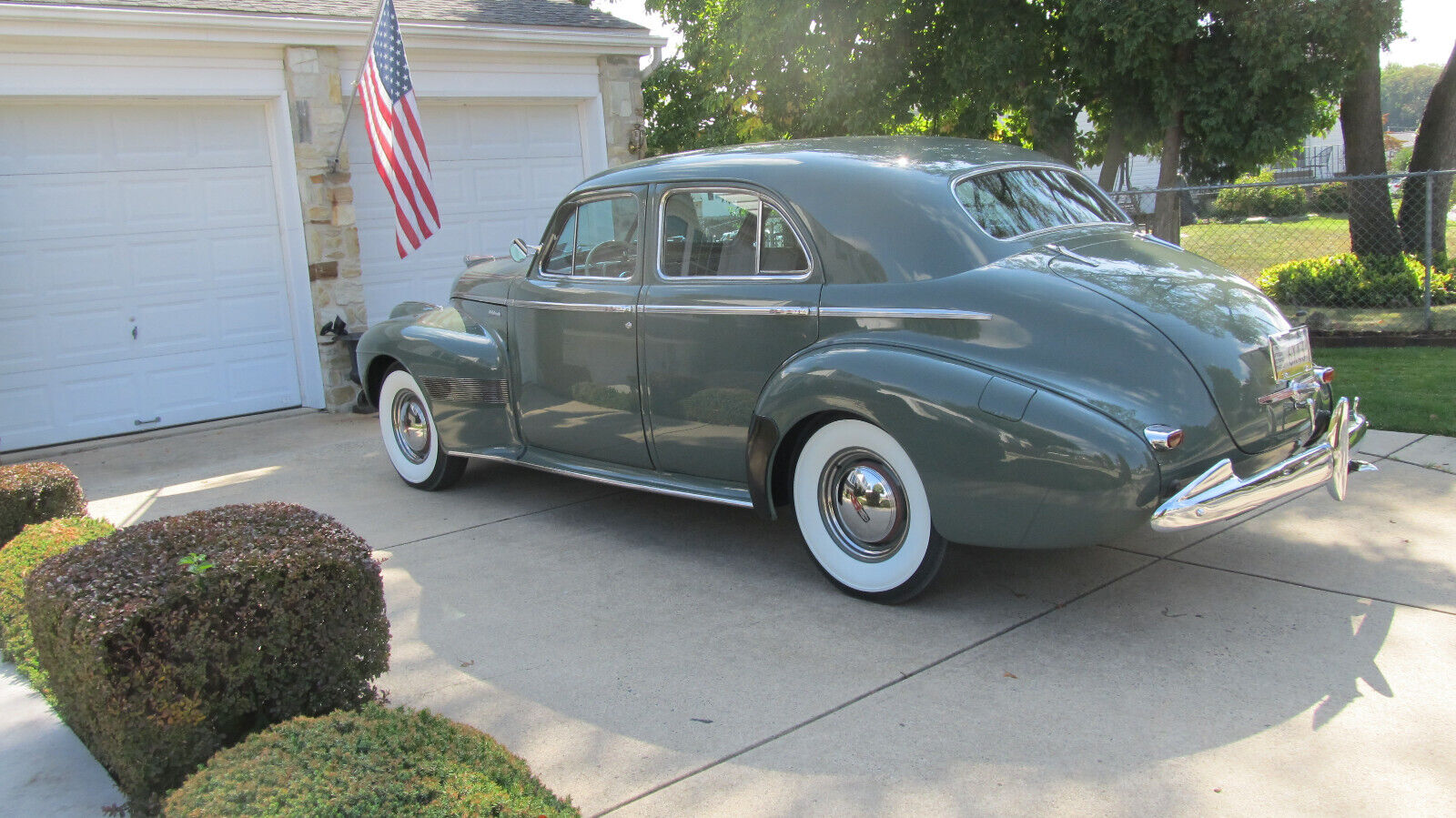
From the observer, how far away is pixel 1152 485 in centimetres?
376

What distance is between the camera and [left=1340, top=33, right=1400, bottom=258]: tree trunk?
38.3 ft

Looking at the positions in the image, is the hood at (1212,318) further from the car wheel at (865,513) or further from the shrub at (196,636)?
the shrub at (196,636)

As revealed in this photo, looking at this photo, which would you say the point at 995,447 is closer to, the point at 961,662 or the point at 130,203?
the point at 961,662

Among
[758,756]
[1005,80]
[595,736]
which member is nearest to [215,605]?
[595,736]

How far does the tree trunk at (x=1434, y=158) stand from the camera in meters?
11.9

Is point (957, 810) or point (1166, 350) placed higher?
point (1166, 350)

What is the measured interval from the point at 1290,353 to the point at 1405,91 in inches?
4066

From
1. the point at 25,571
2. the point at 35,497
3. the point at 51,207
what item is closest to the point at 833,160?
the point at 25,571

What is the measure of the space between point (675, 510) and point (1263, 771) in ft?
11.4

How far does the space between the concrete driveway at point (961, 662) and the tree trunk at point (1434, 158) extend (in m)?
7.14

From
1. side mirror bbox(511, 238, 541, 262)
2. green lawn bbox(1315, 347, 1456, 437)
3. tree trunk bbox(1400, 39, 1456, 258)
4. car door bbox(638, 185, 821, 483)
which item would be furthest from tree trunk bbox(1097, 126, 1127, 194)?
car door bbox(638, 185, 821, 483)

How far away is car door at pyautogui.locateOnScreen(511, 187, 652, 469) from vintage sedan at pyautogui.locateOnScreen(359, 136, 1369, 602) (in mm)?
13

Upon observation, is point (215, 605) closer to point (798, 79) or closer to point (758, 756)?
point (758, 756)

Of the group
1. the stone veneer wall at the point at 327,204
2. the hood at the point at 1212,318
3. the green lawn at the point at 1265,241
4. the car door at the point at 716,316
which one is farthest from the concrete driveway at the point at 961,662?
the green lawn at the point at 1265,241
